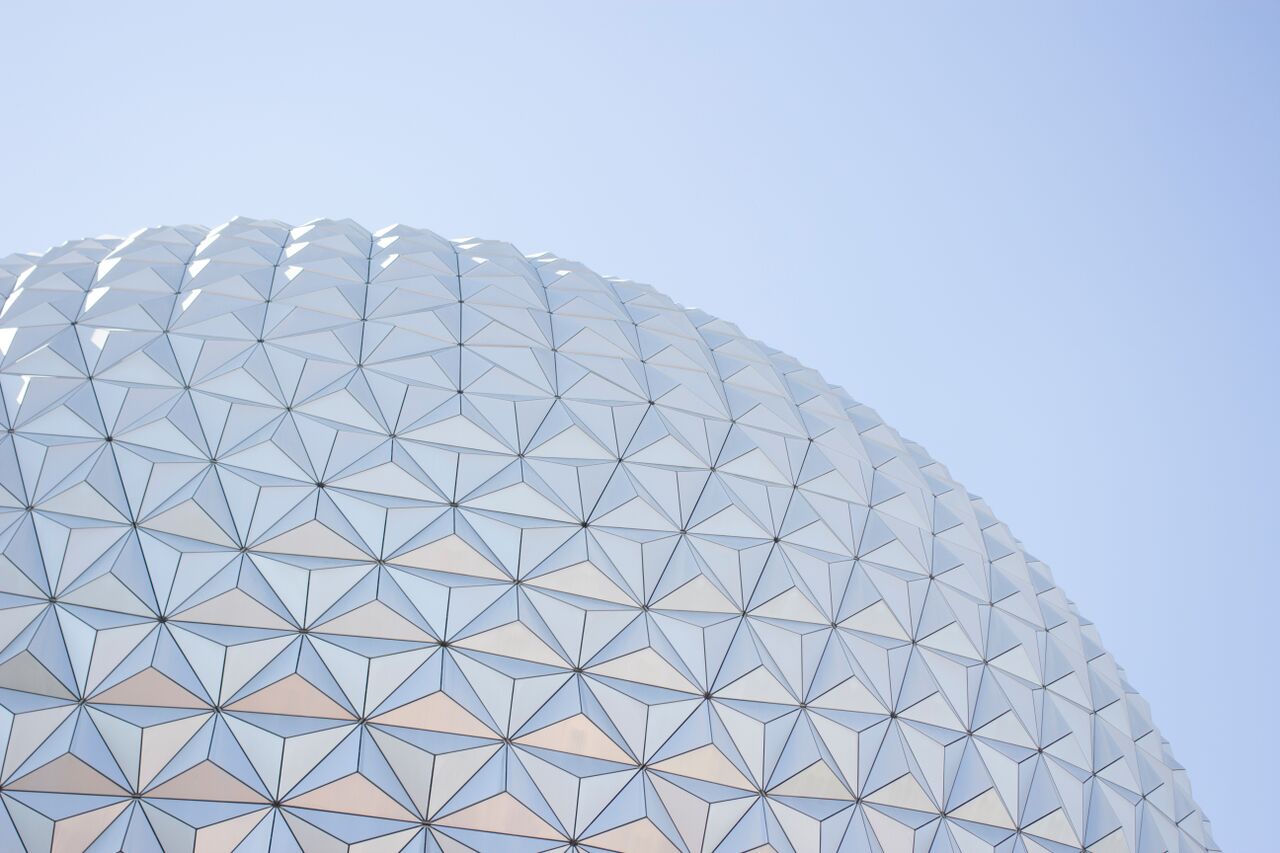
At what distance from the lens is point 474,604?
14.6 metres

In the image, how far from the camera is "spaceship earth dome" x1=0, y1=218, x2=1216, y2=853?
13078 mm

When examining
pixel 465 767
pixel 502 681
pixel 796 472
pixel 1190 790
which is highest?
pixel 796 472

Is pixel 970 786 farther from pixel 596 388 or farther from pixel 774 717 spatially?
pixel 596 388

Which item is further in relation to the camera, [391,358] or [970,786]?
[391,358]

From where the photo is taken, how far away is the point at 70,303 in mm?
18469

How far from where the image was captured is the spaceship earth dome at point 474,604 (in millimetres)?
13078

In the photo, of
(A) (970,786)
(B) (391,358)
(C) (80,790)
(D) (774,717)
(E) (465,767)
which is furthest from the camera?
(B) (391,358)

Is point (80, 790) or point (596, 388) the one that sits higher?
point (596, 388)

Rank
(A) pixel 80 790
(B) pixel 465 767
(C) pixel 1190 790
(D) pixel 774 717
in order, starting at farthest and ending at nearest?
(C) pixel 1190 790, (D) pixel 774 717, (B) pixel 465 767, (A) pixel 80 790

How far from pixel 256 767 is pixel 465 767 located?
8.02 feet

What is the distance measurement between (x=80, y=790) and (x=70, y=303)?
928cm

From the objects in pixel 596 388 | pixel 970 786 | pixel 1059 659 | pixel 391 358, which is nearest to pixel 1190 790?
pixel 1059 659

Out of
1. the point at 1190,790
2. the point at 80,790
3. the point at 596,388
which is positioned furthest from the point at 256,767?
the point at 1190,790

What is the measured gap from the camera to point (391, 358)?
1773cm
